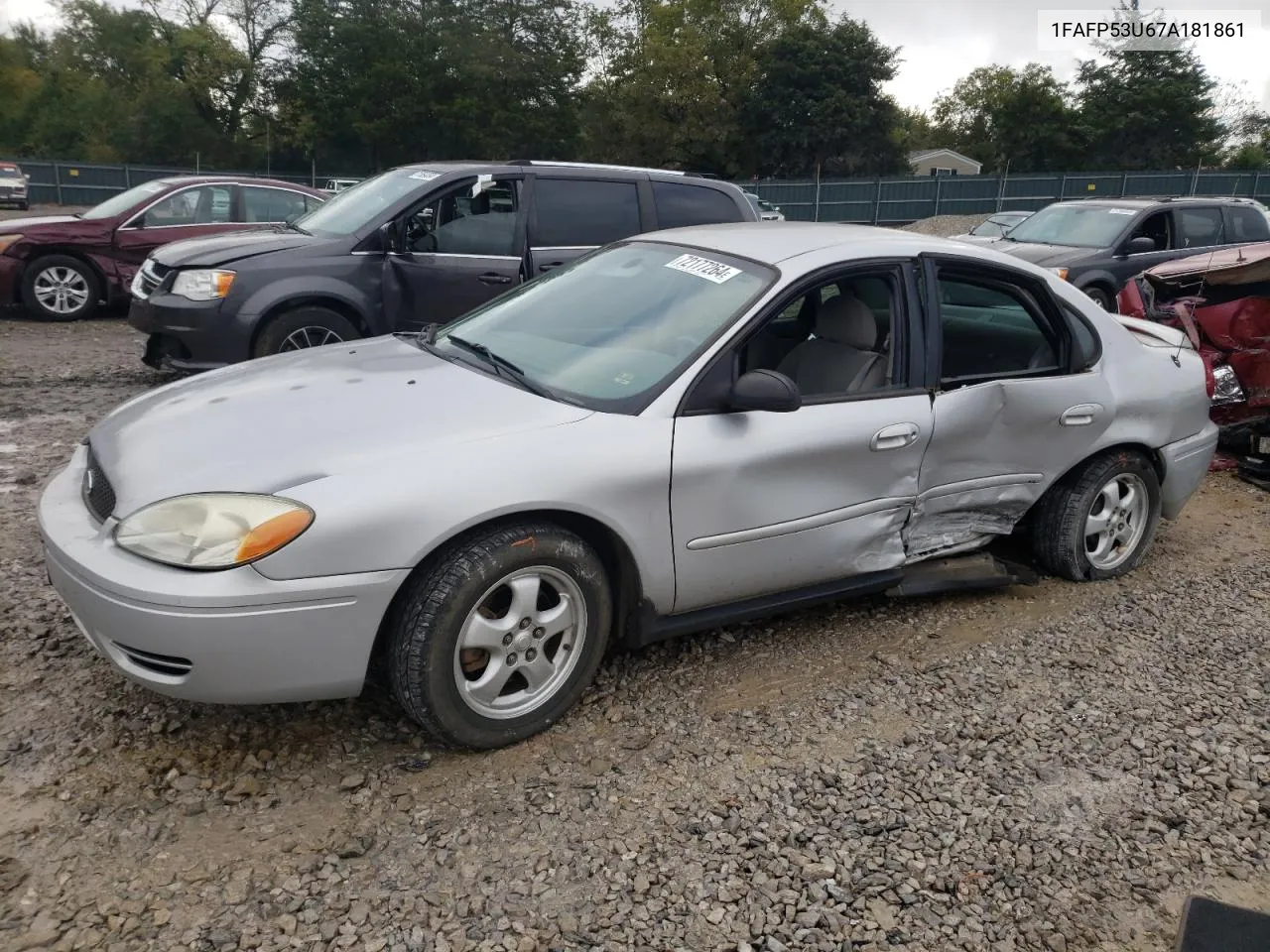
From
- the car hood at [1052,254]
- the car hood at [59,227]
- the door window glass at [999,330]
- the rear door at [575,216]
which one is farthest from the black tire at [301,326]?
the car hood at [1052,254]

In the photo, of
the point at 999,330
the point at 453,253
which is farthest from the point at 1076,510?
the point at 453,253

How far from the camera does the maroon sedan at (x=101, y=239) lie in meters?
9.70

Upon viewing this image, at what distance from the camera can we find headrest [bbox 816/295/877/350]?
12.9ft

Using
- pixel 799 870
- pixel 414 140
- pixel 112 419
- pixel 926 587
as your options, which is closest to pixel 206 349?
pixel 112 419

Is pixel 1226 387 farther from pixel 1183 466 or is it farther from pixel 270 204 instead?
pixel 270 204

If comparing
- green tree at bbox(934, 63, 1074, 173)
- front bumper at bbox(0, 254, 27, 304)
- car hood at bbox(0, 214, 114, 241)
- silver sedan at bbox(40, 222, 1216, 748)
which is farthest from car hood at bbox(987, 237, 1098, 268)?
green tree at bbox(934, 63, 1074, 173)

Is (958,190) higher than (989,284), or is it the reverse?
(958,190)

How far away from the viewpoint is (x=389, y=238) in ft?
22.5

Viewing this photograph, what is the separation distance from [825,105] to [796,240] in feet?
165

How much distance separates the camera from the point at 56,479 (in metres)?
3.27

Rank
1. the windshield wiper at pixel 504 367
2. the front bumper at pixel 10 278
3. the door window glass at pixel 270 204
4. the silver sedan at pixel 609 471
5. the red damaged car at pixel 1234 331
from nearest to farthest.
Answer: the silver sedan at pixel 609 471 < the windshield wiper at pixel 504 367 < the red damaged car at pixel 1234 331 < the front bumper at pixel 10 278 < the door window glass at pixel 270 204

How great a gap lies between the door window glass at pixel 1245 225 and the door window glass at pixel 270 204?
10.7m

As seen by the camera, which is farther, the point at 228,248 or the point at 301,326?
the point at 228,248

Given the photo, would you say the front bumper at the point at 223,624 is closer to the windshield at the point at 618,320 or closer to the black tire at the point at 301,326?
the windshield at the point at 618,320
